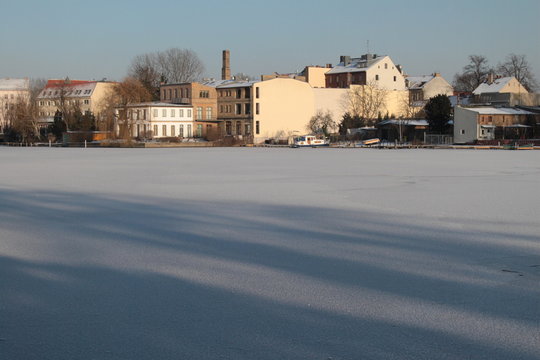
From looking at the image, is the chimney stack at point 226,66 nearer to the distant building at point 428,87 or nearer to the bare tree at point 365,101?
the bare tree at point 365,101

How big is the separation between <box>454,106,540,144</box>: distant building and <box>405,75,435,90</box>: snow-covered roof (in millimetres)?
38499

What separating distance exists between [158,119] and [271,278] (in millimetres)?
76589

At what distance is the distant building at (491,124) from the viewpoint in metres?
64.3

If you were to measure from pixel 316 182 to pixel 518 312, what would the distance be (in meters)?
14.1

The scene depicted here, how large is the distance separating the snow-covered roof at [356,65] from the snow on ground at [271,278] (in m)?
86.2

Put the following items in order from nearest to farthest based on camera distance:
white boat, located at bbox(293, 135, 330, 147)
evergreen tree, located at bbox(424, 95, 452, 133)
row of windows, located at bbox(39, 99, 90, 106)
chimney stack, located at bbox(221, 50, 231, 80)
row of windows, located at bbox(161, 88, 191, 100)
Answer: evergreen tree, located at bbox(424, 95, 452, 133) < white boat, located at bbox(293, 135, 330, 147) < row of windows, located at bbox(161, 88, 191, 100) < row of windows, located at bbox(39, 99, 90, 106) < chimney stack, located at bbox(221, 50, 231, 80)

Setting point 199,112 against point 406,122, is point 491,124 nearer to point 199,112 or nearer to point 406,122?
point 406,122

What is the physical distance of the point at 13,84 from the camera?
136250mm

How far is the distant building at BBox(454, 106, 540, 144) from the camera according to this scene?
211ft

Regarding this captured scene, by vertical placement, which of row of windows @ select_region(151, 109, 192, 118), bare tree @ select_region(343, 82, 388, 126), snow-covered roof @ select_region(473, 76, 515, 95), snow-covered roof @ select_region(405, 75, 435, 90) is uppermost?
snow-covered roof @ select_region(405, 75, 435, 90)

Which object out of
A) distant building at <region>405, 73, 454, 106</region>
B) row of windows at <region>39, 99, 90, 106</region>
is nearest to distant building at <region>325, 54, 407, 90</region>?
distant building at <region>405, 73, 454, 106</region>

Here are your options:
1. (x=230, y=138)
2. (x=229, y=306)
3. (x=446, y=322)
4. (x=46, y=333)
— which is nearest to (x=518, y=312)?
(x=446, y=322)

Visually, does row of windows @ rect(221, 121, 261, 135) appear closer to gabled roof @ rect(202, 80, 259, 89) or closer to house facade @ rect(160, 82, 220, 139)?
house facade @ rect(160, 82, 220, 139)

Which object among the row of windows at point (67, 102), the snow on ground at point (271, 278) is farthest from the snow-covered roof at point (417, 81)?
the snow on ground at point (271, 278)
